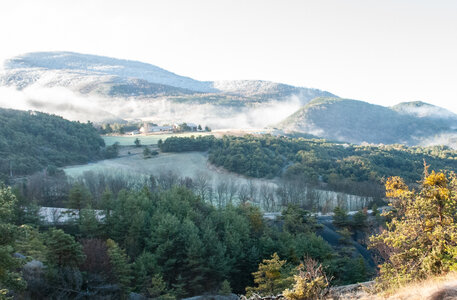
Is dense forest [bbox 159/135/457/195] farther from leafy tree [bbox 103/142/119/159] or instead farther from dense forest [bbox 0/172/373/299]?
dense forest [bbox 0/172/373/299]

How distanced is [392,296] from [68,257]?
61.6 ft

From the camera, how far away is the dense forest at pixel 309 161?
71375 mm

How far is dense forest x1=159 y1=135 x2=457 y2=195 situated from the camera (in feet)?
234

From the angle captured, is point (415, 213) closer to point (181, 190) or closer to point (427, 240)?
point (427, 240)

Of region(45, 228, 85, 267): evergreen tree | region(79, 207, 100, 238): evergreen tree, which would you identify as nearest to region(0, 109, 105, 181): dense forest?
region(79, 207, 100, 238): evergreen tree

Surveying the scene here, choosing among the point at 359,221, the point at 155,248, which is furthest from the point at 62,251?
the point at 359,221

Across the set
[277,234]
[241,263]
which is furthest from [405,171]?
[241,263]

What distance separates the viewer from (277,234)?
120 ft

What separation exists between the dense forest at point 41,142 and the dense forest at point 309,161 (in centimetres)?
1853

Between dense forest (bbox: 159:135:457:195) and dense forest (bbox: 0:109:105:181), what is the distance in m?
18.5

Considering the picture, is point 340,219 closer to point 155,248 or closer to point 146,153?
point 155,248

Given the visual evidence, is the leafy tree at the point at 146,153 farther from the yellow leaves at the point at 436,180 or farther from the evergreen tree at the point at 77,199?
the yellow leaves at the point at 436,180

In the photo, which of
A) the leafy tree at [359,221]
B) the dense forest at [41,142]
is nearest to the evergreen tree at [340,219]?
the leafy tree at [359,221]

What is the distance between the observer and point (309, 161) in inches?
3142
